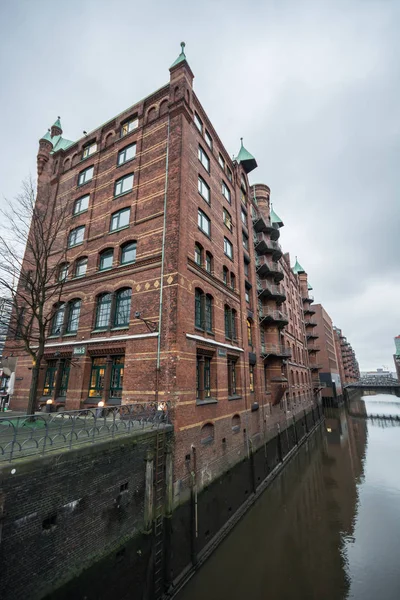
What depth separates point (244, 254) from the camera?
21391mm

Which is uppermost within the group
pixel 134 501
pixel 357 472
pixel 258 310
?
pixel 258 310

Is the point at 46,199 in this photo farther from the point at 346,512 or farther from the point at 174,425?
the point at 346,512

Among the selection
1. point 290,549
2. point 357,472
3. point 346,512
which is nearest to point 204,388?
point 290,549

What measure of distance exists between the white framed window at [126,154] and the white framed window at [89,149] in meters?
3.26

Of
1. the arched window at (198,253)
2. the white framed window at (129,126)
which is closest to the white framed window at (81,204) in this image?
the white framed window at (129,126)

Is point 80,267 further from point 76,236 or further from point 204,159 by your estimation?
point 204,159

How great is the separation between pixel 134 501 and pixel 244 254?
57.1 ft

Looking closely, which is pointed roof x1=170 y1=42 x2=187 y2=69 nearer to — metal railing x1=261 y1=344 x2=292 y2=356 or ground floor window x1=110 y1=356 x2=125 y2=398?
ground floor window x1=110 y1=356 x2=125 y2=398

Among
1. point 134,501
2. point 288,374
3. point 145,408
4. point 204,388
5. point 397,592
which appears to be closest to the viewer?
point 134,501

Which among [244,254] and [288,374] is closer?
[244,254]

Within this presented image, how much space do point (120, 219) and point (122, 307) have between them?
17.7ft

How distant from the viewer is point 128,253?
14398 mm

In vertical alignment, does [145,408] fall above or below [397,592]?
above

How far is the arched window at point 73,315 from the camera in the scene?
15.3 m
